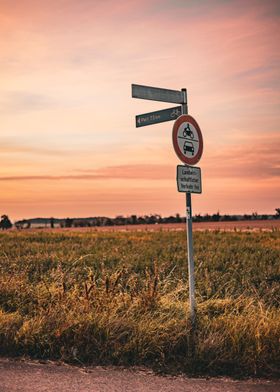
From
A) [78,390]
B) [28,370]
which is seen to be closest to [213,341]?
[78,390]

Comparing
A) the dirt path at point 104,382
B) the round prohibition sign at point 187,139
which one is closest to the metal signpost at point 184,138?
the round prohibition sign at point 187,139

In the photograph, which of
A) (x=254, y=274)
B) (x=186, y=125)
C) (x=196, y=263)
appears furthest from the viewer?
(x=196, y=263)

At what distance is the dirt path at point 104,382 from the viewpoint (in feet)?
15.0

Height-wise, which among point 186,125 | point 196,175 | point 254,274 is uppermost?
point 186,125

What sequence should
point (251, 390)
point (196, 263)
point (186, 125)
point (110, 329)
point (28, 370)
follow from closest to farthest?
point (251, 390)
point (28, 370)
point (110, 329)
point (186, 125)
point (196, 263)

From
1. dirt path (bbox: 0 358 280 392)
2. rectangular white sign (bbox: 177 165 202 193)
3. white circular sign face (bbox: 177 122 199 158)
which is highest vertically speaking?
white circular sign face (bbox: 177 122 199 158)

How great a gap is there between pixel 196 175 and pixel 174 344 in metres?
2.23

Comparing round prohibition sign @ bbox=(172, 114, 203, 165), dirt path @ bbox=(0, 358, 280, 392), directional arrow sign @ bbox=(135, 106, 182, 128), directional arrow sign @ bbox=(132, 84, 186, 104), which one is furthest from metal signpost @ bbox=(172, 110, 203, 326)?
dirt path @ bbox=(0, 358, 280, 392)

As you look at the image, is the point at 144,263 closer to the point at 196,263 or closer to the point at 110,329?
the point at 196,263

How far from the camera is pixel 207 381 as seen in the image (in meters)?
4.77

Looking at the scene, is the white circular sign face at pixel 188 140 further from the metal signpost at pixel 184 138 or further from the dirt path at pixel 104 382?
the dirt path at pixel 104 382

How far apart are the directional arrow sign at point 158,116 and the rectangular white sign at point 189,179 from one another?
808mm

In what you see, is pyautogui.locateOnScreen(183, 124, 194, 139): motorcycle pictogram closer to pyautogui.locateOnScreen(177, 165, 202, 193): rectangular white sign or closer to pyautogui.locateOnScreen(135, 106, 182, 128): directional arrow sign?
pyautogui.locateOnScreen(135, 106, 182, 128): directional arrow sign

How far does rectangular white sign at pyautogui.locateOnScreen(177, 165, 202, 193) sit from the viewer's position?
6.11 m
